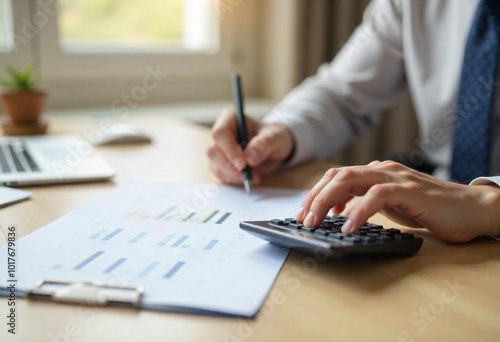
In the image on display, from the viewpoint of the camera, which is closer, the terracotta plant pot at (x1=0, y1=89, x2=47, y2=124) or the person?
the person

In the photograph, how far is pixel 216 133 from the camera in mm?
796

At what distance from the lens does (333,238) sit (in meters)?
0.45

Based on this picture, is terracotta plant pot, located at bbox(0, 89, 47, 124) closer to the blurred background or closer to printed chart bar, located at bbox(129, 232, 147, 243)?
the blurred background

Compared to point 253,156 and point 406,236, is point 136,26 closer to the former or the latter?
point 253,156

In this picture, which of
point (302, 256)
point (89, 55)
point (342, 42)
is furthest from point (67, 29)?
point (302, 256)

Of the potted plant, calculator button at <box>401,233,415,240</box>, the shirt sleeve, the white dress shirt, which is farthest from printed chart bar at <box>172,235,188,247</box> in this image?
the potted plant

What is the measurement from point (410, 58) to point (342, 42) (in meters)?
0.84

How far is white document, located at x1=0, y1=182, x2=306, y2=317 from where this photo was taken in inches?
16.1

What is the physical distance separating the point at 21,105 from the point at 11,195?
1.78ft

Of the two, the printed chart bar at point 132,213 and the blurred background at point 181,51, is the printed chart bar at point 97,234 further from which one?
the blurred background at point 181,51

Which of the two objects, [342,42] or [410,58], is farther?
[342,42]

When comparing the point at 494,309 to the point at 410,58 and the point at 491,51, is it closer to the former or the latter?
the point at 491,51

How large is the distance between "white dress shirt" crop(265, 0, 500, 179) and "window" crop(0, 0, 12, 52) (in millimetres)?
991

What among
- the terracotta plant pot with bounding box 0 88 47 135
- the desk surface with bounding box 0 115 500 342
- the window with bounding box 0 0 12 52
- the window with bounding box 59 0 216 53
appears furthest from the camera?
the window with bounding box 59 0 216 53
